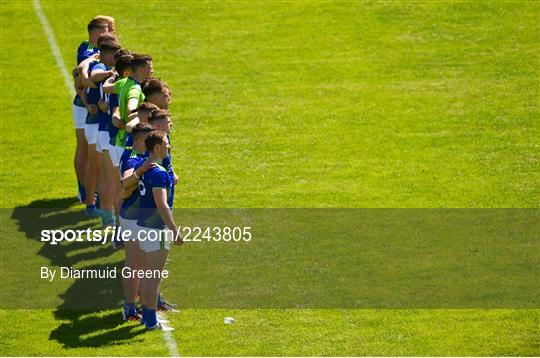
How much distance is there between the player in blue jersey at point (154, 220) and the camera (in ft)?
37.7

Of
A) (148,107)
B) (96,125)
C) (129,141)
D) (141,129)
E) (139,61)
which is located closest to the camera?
(141,129)

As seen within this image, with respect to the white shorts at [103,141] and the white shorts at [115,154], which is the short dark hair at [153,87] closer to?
the white shorts at [115,154]

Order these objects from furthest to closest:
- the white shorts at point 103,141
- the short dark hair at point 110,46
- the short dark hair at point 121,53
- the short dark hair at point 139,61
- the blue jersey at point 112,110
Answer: the white shorts at point 103,141 → the short dark hair at point 110,46 → the blue jersey at point 112,110 → the short dark hair at point 121,53 → the short dark hair at point 139,61

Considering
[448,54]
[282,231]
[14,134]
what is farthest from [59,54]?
[282,231]

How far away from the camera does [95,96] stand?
15.2 m

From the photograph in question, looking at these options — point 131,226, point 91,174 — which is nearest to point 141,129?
point 131,226

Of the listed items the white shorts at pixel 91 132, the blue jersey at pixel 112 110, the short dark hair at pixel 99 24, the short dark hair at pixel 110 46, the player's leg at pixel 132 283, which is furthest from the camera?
the white shorts at pixel 91 132

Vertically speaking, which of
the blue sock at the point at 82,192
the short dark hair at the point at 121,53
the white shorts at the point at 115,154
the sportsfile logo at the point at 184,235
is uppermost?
the short dark hair at the point at 121,53

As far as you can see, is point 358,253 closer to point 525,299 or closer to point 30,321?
point 525,299

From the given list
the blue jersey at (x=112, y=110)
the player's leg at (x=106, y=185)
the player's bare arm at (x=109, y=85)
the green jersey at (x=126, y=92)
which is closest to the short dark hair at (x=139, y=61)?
the green jersey at (x=126, y=92)

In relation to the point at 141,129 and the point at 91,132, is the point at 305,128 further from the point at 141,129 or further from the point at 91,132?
the point at 141,129

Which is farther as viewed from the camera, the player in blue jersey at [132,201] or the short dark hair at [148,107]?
the short dark hair at [148,107]

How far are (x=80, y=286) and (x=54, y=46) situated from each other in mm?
9688

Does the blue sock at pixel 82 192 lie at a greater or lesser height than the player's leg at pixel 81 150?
lesser
